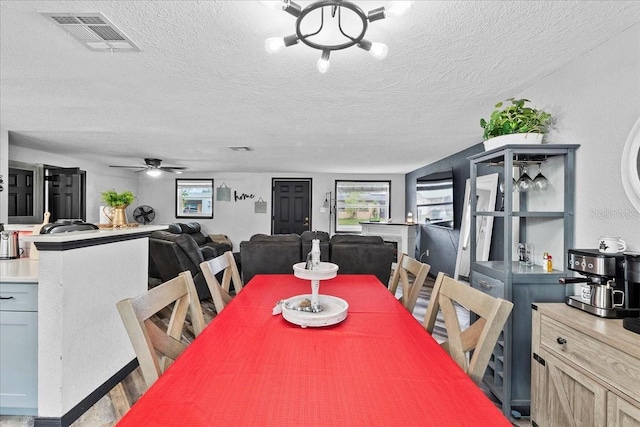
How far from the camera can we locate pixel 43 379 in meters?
1.88

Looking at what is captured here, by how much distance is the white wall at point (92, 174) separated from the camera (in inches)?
188

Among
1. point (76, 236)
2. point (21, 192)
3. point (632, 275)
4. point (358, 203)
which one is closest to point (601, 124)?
point (632, 275)

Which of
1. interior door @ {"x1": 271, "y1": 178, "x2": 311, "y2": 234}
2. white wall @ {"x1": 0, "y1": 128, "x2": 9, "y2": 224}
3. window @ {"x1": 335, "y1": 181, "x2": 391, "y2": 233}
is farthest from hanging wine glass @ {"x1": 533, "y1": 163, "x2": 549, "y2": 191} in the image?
interior door @ {"x1": 271, "y1": 178, "x2": 311, "y2": 234}

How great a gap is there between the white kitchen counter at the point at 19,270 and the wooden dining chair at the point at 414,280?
2260 millimetres

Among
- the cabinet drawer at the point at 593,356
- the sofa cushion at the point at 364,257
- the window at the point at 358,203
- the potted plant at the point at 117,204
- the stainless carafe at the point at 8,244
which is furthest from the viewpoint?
the window at the point at 358,203

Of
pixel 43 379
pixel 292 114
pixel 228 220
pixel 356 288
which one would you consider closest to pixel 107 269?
pixel 43 379

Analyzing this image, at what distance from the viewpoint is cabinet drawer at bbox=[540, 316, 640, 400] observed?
3.84ft

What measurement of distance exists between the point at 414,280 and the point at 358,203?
635 cm

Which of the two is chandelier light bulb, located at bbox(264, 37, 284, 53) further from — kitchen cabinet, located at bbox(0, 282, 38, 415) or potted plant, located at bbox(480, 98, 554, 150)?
kitchen cabinet, located at bbox(0, 282, 38, 415)

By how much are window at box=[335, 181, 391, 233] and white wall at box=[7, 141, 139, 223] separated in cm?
518

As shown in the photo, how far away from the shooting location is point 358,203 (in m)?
8.22

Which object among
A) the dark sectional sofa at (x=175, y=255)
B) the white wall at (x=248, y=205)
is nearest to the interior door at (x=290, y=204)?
the white wall at (x=248, y=205)

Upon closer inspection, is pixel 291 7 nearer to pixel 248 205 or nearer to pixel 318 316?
pixel 318 316

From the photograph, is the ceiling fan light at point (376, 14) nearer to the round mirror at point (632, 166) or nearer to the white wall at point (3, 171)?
the round mirror at point (632, 166)
